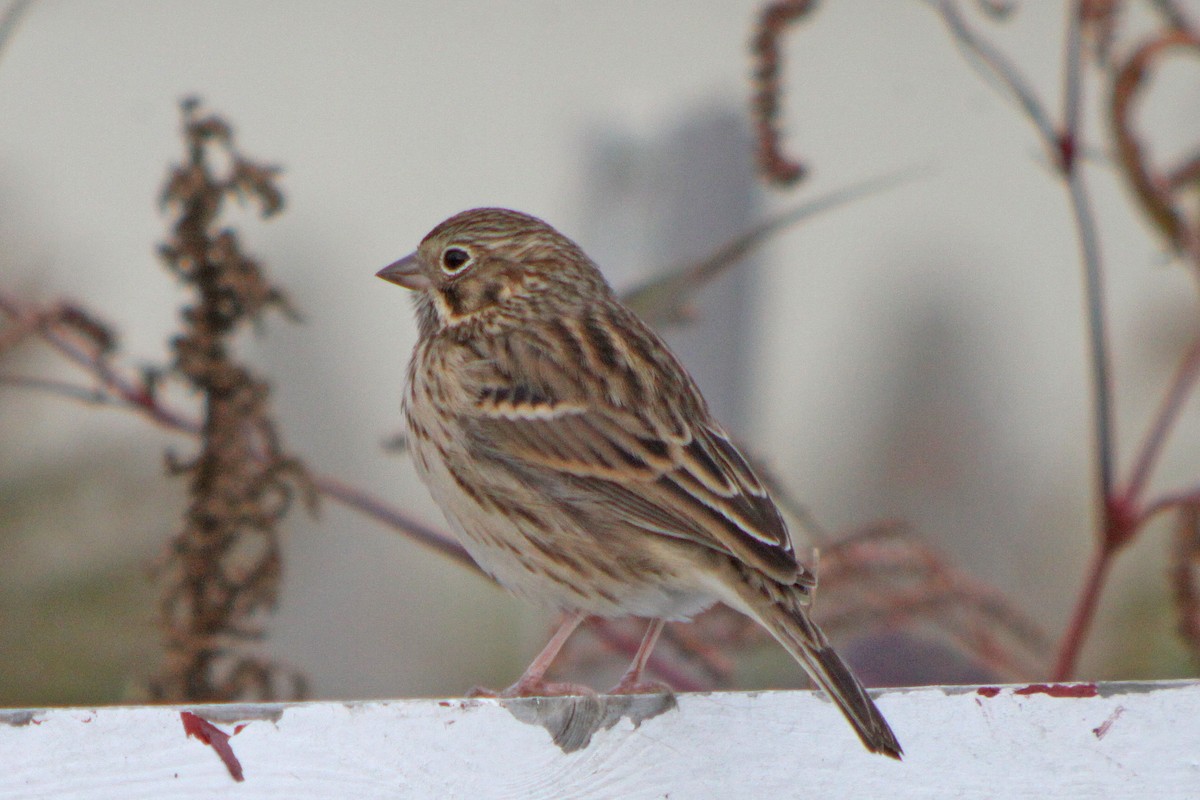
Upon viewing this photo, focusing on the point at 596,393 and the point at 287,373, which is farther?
the point at 287,373

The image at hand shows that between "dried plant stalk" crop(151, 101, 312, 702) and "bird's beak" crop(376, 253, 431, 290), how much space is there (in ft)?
1.52

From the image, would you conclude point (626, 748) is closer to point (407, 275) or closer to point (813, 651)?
point (813, 651)

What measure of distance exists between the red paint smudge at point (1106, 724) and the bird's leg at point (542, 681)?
777mm

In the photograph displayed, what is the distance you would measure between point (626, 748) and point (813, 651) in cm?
33

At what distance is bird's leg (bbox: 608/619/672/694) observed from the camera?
107 inches

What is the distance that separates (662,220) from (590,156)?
38.9 inches

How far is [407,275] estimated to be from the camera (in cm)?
363

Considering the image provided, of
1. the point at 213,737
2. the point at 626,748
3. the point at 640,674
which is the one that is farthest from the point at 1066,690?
the point at 213,737

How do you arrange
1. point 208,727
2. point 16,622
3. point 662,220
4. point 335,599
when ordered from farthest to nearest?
point 335,599 → point 662,220 → point 16,622 → point 208,727

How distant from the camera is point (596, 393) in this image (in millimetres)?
3207

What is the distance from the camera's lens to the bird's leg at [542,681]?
2.73 m

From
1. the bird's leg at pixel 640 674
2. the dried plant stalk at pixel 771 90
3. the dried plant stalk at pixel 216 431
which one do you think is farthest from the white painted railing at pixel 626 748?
the dried plant stalk at pixel 771 90

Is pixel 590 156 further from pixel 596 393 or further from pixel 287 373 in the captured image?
pixel 596 393

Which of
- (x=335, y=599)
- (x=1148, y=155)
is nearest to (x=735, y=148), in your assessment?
(x=335, y=599)
